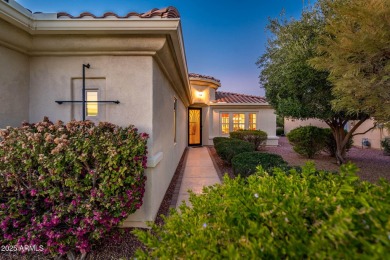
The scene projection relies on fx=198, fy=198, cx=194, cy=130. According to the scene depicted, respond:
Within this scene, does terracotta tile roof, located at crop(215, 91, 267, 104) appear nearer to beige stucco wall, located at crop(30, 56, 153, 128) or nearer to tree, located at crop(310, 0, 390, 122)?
tree, located at crop(310, 0, 390, 122)

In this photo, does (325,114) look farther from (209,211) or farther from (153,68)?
(209,211)

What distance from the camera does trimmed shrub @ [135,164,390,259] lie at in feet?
3.27

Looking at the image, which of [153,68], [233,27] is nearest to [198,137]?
[153,68]

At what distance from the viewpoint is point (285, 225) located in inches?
47.2

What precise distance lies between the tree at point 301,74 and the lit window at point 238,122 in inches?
282

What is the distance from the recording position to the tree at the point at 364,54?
3.95m

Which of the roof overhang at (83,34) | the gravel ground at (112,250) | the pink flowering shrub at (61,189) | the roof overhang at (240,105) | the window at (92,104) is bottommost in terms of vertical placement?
the gravel ground at (112,250)

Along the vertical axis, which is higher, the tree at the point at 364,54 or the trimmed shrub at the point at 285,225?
the tree at the point at 364,54

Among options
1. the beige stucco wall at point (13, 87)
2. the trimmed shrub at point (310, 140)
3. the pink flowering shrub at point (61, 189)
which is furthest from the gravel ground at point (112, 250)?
the trimmed shrub at point (310, 140)

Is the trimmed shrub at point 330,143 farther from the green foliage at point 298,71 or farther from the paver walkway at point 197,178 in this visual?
the paver walkway at point 197,178

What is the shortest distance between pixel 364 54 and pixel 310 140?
7.15 m

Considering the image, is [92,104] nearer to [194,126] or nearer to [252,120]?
[194,126]

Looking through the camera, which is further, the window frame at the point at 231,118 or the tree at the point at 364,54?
the window frame at the point at 231,118

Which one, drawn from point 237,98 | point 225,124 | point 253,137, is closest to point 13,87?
point 253,137
